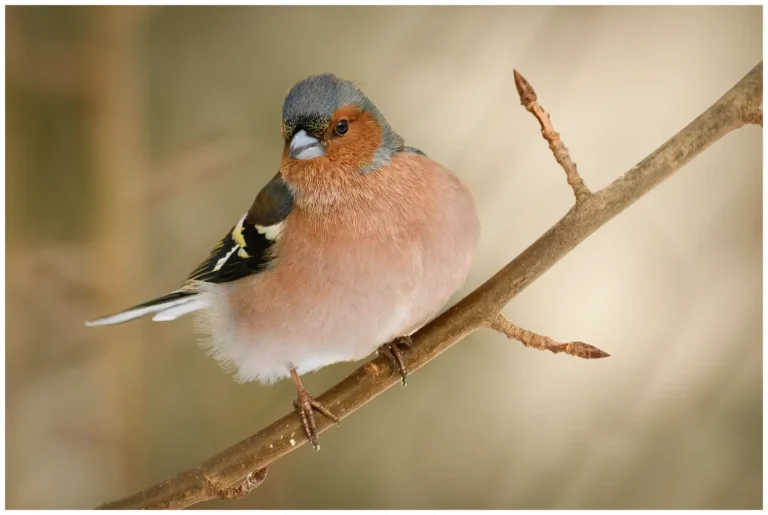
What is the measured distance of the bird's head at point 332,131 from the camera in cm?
174

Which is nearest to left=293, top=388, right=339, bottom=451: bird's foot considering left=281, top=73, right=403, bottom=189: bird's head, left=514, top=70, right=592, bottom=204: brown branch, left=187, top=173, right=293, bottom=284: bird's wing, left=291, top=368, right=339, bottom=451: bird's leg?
left=291, top=368, right=339, bottom=451: bird's leg

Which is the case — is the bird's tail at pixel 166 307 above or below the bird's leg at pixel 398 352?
above

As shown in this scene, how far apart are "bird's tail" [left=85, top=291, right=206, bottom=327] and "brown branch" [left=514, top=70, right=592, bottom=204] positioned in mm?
989

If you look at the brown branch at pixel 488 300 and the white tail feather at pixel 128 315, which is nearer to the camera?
the brown branch at pixel 488 300

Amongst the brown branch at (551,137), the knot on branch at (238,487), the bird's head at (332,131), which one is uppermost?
the bird's head at (332,131)

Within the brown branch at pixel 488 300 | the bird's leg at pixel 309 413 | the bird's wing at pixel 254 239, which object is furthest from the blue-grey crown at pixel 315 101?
the bird's leg at pixel 309 413

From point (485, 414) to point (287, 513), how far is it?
0.69m

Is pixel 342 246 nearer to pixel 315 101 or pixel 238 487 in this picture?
pixel 315 101

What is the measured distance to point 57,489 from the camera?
249cm

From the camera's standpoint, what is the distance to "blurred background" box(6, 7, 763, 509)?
7.57ft

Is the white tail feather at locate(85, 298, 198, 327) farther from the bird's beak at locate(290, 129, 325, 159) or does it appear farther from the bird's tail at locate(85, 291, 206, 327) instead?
the bird's beak at locate(290, 129, 325, 159)

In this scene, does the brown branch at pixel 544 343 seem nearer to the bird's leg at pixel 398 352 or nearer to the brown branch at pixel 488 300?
the brown branch at pixel 488 300

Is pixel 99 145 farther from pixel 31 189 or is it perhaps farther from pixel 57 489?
pixel 57 489

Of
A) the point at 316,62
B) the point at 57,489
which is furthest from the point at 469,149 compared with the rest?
the point at 57,489
